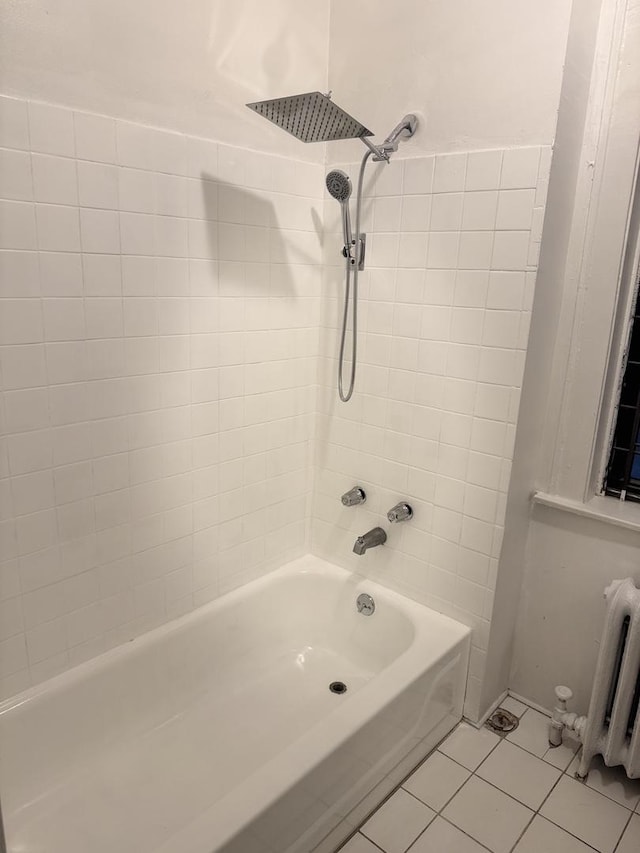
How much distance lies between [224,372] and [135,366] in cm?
32

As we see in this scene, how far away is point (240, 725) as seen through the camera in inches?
72.1

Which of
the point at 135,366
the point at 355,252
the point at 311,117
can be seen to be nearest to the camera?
the point at 311,117

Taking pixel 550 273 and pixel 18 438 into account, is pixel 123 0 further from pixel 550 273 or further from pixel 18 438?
pixel 550 273

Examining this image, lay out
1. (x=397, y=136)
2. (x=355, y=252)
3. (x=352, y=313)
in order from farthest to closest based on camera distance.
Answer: (x=352, y=313)
(x=355, y=252)
(x=397, y=136)

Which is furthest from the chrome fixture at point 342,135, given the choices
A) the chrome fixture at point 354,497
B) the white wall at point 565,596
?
the white wall at point 565,596

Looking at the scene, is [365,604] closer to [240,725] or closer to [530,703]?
[240,725]

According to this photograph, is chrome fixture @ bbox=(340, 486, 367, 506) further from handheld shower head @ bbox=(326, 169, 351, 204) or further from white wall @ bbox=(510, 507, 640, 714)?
handheld shower head @ bbox=(326, 169, 351, 204)

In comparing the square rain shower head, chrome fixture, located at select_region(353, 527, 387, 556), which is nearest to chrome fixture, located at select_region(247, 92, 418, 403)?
the square rain shower head

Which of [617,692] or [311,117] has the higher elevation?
[311,117]

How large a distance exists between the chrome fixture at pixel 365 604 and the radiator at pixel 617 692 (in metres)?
0.66

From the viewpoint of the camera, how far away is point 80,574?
1614mm

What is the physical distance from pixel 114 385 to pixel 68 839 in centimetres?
115

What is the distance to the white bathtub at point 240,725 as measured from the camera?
1393mm

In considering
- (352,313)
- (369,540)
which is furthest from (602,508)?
(352,313)
